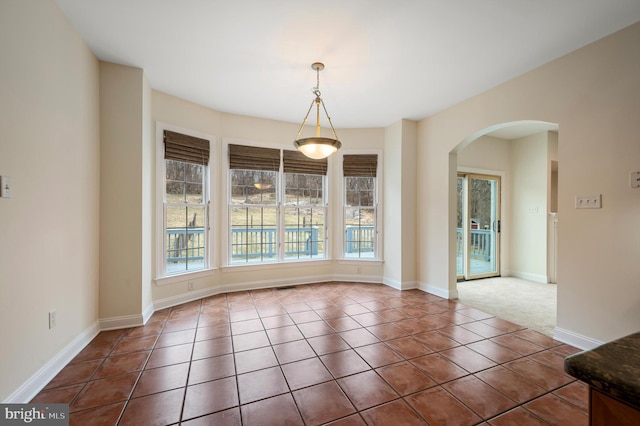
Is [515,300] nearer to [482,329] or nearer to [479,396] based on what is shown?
[482,329]

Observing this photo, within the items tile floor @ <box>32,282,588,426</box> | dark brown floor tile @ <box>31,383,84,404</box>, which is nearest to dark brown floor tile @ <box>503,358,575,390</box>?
tile floor @ <box>32,282,588,426</box>

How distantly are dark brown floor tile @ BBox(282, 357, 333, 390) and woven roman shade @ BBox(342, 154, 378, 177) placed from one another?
3.22 metres

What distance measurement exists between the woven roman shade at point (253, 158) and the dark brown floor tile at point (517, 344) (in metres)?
3.68

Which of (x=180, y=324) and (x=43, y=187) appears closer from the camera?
(x=43, y=187)

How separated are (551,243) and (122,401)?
650cm

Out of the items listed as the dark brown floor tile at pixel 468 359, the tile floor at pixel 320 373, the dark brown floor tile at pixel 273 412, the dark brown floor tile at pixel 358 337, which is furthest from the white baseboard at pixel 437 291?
the dark brown floor tile at pixel 273 412

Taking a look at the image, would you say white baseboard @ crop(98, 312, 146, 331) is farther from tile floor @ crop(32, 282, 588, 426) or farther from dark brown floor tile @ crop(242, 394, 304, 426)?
dark brown floor tile @ crop(242, 394, 304, 426)

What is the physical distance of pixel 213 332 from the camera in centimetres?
278

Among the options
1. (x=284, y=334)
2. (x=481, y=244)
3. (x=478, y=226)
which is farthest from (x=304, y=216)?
(x=481, y=244)

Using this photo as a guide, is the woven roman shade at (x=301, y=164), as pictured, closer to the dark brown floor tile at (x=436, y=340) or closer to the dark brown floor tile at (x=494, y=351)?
the dark brown floor tile at (x=436, y=340)

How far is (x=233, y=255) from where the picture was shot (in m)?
4.24

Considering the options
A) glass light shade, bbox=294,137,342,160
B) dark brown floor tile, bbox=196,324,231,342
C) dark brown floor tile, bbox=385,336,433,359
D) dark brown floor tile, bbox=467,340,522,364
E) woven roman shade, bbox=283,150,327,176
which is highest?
woven roman shade, bbox=283,150,327,176

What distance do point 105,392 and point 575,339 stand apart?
3.93 metres

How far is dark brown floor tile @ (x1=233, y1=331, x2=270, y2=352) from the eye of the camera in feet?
8.13
